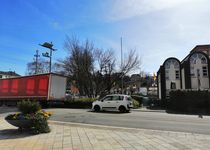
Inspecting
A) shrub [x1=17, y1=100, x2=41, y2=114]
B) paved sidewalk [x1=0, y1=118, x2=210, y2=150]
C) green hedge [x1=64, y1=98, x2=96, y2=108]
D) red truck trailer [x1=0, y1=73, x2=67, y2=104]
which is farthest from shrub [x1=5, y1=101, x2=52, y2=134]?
green hedge [x1=64, y1=98, x2=96, y2=108]

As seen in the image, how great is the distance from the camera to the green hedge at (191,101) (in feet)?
74.0

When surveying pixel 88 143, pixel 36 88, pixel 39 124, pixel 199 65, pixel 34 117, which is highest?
pixel 199 65

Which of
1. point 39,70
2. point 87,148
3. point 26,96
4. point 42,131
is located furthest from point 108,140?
point 39,70

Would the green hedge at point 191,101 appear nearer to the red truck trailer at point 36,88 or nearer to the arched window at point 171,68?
the arched window at point 171,68

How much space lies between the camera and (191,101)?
23078 mm

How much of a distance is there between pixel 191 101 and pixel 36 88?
56.8ft

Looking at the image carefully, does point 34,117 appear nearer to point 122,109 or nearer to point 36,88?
point 122,109

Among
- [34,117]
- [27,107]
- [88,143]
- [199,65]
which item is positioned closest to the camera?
[88,143]

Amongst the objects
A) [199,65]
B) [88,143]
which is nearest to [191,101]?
[199,65]

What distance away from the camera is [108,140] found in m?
7.28

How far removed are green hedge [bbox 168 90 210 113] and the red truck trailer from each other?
43.0ft

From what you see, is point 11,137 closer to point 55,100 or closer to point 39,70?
point 55,100

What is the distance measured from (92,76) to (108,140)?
2498 centimetres

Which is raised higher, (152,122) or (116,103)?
(116,103)
